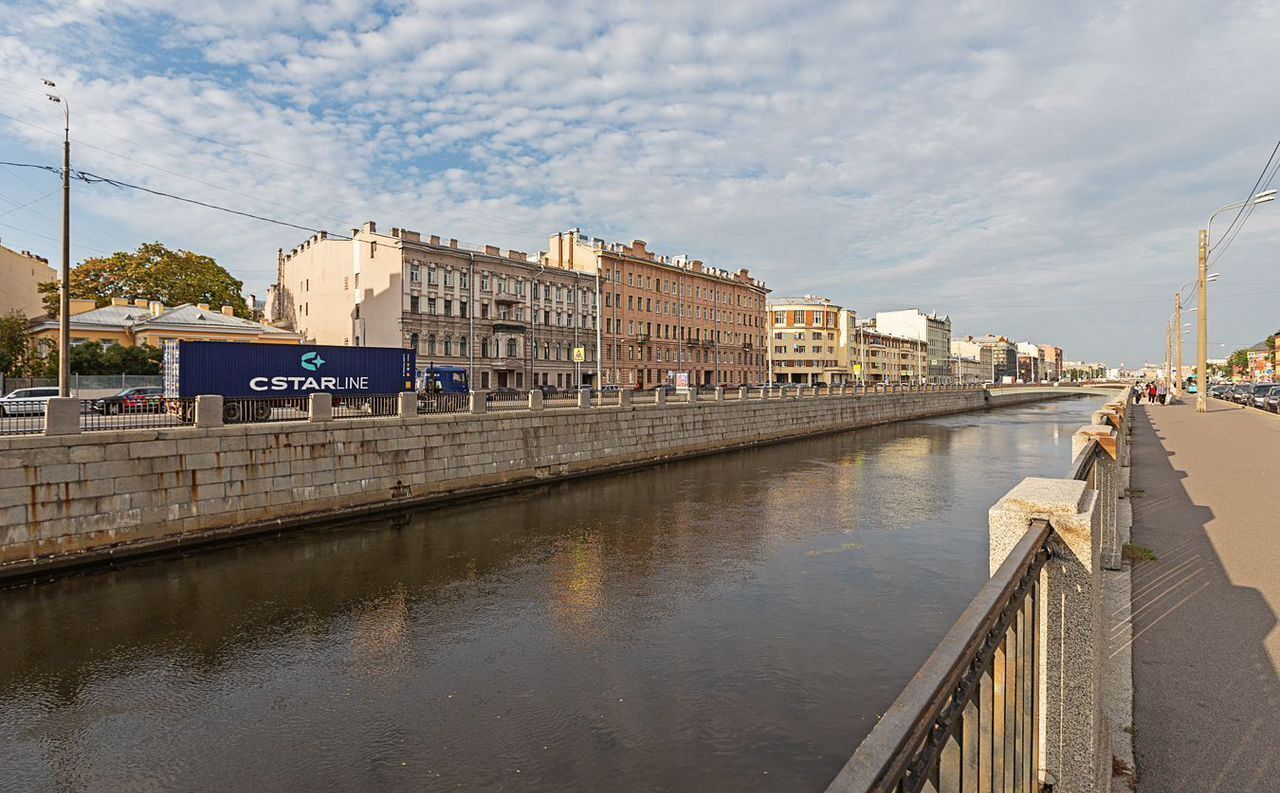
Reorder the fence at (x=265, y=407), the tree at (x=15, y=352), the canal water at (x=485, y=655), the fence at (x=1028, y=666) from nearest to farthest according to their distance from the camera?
1. the fence at (x=1028, y=666)
2. the canal water at (x=485, y=655)
3. the fence at (x=265, y=407)
4. the tree at (x=15, y=352)

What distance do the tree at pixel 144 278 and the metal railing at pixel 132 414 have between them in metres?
45.5

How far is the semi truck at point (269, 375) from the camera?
2262 cm

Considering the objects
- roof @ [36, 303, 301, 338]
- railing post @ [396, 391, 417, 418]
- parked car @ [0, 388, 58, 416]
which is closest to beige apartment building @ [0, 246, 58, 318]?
roof @ [36, 303, 301, 338]

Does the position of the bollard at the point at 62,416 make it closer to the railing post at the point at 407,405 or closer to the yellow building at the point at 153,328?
the railing post at the point at 407,405

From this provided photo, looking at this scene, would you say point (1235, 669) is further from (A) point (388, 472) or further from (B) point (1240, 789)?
(A) point (388, 472)

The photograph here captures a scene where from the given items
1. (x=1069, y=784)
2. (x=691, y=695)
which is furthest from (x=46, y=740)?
(x=1069, y=784)

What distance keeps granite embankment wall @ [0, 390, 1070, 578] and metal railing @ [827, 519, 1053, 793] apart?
54.7 feet

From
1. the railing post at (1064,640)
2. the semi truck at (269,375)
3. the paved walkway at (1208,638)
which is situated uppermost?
the semi truck at (269,375)

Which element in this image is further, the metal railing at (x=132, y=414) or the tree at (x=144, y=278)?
the tree at (x=144, y=278)

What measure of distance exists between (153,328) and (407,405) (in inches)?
1403

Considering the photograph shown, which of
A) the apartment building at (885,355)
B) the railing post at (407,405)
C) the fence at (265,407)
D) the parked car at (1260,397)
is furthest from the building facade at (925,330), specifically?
the railing post at (407,405)

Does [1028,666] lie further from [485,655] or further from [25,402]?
[25,402]

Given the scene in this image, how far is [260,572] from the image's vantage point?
1344cm

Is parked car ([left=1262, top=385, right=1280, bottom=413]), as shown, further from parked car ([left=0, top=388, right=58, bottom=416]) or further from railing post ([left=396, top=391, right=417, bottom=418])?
parked car ([left=0, top=388, right=58, bottom=416])
